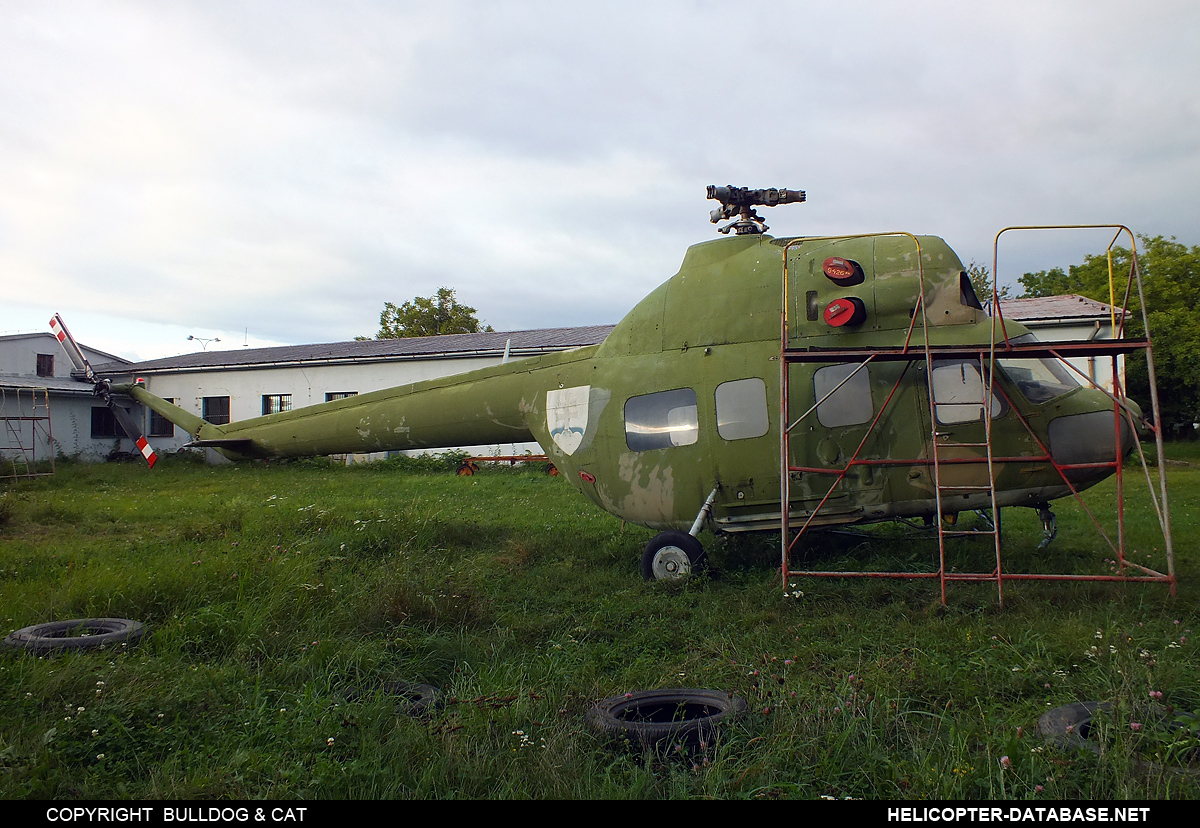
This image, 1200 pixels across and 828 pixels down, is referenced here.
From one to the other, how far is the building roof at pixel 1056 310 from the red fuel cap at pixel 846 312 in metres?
13.0

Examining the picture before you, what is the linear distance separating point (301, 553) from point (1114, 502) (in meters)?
12.7

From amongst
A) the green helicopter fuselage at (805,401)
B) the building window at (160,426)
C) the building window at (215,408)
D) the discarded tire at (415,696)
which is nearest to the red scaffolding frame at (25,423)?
the building window at (160,426)

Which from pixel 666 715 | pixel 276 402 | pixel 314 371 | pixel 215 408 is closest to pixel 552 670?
pixel 666 715

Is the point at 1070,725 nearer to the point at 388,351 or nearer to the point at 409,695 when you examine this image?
the point at 409,695

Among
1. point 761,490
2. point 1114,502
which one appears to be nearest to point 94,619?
point 761,490

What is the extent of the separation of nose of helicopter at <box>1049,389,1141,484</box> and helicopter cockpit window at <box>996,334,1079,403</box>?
0.24m

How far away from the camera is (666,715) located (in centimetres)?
409

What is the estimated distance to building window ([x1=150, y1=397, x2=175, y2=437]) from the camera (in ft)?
83.5

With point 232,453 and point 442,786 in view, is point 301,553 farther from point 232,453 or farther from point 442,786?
point 442,786

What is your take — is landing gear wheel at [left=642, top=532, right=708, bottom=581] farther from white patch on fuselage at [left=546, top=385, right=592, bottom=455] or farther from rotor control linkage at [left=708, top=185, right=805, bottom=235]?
rotor control linkage at [left=708, top=185, right=805, bottom=235]

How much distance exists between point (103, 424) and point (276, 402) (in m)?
6.08

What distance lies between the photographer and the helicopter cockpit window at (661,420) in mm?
7418

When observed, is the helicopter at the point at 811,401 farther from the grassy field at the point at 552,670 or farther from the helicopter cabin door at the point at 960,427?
the grassy field at the point at 552,670

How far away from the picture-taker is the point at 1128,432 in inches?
257
